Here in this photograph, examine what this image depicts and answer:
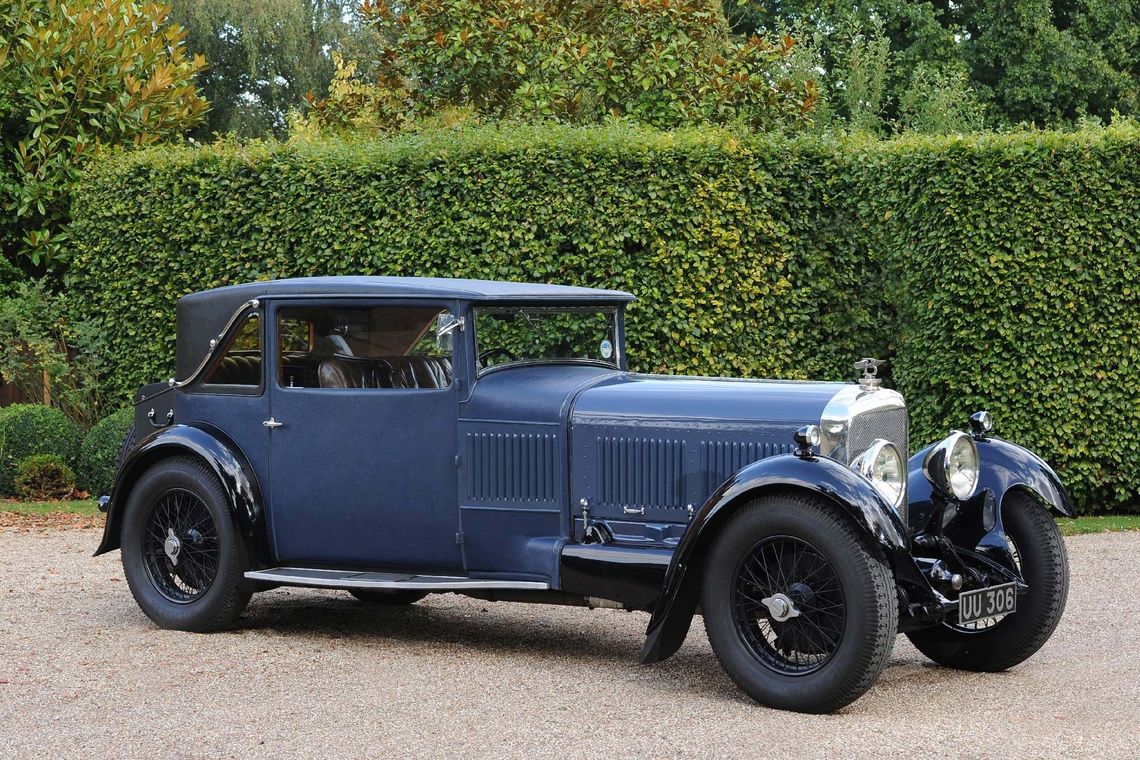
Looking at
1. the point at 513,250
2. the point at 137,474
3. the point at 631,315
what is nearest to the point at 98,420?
the point at 513,250

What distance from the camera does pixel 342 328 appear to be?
244 inches

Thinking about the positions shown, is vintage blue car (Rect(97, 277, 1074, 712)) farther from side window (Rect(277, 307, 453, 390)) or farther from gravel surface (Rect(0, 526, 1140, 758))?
gravel surface (Rect(0, 526, 1140, 758))

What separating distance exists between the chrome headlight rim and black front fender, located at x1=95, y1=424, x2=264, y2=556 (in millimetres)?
3079

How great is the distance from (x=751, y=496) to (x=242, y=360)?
277 cm

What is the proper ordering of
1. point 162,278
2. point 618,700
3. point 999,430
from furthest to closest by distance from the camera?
point 162,278 → point 999,430 → point 618,700

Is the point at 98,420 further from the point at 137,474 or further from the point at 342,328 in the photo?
the point at 342,328

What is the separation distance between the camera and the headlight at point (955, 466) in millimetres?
5430

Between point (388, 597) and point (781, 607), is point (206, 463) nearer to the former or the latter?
point (388, 597)

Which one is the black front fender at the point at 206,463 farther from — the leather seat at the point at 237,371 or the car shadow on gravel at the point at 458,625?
the car shadow on gravel at the point at 458,625

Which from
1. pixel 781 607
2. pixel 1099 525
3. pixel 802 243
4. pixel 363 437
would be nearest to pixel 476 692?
pixel 781 607

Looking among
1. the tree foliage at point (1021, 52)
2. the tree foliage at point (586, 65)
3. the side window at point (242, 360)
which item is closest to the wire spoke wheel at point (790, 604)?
the side window at point (242, 360)

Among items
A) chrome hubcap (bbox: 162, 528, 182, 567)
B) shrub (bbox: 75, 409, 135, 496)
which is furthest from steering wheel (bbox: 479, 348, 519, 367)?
shrub (bbox: 75, 409, 135, 496)

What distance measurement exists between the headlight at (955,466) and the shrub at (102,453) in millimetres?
7785

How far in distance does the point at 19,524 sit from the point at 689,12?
795 cm
